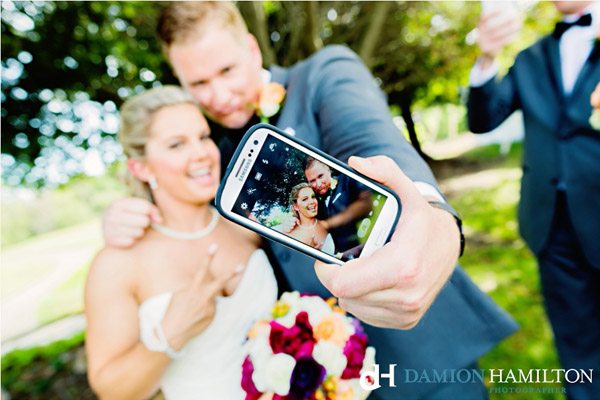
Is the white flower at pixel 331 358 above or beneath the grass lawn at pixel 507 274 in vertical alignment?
above

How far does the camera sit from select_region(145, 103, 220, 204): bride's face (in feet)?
6.39

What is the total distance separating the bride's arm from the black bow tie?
2.77m

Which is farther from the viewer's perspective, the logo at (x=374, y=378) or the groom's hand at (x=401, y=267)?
the logo at (x=374, y=378)

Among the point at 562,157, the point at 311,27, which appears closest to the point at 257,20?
the point at 311,27

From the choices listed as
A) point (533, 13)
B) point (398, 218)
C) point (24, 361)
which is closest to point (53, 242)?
point (24, 361)

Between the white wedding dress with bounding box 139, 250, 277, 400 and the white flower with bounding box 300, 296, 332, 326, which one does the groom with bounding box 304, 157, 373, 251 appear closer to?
the white flower with bounding box 300, 296, 332, 326

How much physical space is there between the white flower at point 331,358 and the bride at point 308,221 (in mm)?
455

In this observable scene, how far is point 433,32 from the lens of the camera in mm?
7910

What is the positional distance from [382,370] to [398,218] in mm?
874

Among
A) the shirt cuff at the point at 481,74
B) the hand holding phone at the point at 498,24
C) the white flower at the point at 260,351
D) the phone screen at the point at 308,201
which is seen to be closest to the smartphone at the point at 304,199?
the phone screen at the point at 308,201

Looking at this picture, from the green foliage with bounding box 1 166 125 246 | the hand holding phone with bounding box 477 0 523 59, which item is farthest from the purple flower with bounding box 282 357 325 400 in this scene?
the green foliage with bounding box 1 166 125 246

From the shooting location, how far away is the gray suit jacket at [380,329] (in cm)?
160

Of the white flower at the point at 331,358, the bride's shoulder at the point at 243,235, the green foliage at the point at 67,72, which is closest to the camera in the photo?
the white flower at the point at 331,358

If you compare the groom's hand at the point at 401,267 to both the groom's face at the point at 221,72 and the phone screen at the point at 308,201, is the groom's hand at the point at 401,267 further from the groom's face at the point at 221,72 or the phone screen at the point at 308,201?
the groom's face at the point at 221,72
